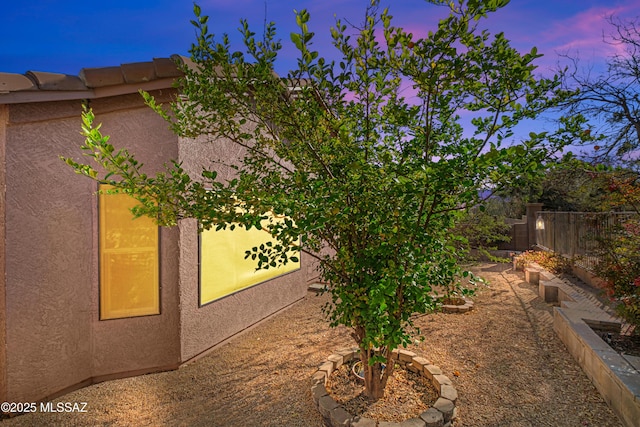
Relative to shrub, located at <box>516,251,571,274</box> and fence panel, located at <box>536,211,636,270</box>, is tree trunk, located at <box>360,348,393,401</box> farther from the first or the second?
shrub, located at <box>516,251,571,274</box>

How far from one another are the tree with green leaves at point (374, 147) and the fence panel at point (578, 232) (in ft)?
18.7

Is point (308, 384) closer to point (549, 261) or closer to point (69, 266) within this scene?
point (69, 266)

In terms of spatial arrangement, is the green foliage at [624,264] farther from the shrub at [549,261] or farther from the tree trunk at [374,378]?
the shrub at [549,261]

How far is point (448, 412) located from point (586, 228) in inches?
329

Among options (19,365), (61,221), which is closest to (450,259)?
(61,221)

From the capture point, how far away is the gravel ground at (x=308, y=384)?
3.38m

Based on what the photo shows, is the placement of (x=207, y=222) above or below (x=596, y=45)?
below

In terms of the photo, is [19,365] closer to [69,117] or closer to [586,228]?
[69,117]

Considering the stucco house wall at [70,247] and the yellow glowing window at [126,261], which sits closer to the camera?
the stucco house wall at [70,247]

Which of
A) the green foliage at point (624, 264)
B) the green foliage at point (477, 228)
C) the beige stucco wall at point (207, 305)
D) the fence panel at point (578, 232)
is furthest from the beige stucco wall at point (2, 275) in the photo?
the fence panel at point (578, 232)

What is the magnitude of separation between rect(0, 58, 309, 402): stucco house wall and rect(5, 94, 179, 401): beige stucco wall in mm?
11

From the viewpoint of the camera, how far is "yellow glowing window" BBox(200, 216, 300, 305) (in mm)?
5047

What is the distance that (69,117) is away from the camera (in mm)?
3949

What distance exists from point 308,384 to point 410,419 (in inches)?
53.3
